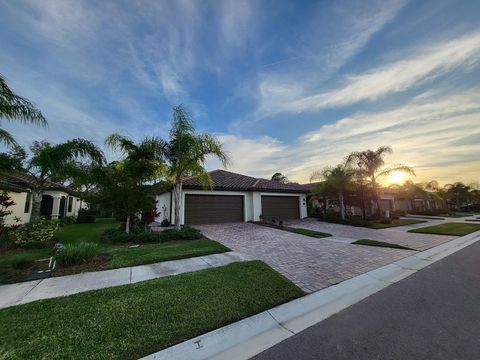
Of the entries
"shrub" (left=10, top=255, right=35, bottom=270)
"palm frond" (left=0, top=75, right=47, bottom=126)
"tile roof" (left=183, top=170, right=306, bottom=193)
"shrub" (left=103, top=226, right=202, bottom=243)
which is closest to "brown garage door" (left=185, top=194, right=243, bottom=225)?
"tile roof" (left=183, top=170, right=306, bottom=193)

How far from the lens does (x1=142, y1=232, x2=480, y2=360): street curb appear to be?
2801 mm

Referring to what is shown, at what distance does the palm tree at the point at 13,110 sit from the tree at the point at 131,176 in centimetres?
298

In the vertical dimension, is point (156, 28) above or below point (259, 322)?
above

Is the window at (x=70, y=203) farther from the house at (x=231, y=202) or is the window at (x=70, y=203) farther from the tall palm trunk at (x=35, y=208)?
the tall palm trunk at (x=35, y=208)

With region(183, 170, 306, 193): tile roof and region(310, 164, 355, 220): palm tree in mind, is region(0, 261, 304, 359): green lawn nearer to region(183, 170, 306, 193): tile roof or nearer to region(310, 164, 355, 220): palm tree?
region(183, 170, 306, 193): tile roof

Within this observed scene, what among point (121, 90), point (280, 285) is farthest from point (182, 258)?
point (121, 90)

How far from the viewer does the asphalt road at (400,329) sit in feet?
9.06

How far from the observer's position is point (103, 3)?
700cm

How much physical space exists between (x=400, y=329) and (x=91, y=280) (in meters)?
6.19

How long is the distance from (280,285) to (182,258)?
344cm

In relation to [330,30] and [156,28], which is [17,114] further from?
[330,30]

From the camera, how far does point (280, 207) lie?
2025 centimetres

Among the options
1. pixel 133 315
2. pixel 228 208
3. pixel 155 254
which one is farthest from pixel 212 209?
pixel 133 315

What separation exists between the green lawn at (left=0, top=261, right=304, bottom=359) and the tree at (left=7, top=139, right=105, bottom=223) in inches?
306
